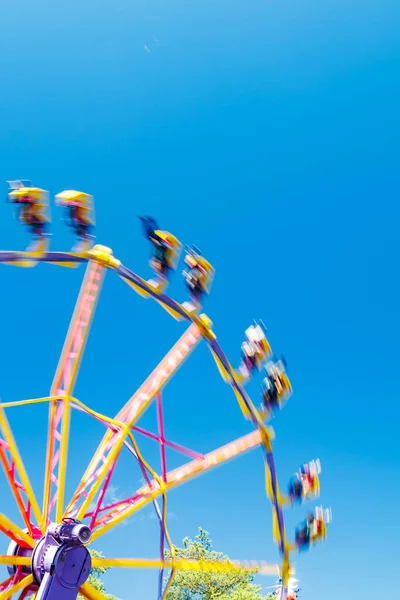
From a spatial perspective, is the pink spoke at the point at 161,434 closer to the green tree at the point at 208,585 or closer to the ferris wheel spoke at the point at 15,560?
the ferris wheel spoke at the point at 15,560

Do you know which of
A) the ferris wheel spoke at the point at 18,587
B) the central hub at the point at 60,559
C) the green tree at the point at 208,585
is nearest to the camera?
the central hub at the point at 60,559

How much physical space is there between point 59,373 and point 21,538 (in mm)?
3136

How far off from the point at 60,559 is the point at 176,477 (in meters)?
3.58

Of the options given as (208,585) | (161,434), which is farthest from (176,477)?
(208,585)

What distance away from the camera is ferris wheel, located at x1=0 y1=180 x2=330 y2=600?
9695mm

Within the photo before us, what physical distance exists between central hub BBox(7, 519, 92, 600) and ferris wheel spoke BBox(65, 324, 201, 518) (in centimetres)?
103

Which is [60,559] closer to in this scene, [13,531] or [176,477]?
[13,531]

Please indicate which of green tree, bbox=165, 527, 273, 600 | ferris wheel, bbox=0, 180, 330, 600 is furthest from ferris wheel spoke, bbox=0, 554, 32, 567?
green tree, bbox=165, 527, 273, 600

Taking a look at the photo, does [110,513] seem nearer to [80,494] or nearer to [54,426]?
[80,494]

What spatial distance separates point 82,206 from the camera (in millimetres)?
11156

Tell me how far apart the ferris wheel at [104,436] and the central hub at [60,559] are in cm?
2

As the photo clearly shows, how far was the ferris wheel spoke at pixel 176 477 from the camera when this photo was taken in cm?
1139

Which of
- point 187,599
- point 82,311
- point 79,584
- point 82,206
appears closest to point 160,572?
point 79,584

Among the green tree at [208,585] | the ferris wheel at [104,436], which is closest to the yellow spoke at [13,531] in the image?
the ferris wheel at [104,436]
